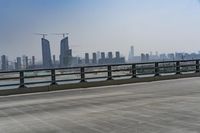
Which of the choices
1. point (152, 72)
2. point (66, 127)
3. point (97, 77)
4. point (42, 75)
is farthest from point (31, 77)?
point (66, 127)

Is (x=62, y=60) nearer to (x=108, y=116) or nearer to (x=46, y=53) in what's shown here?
(x=46, y=53)

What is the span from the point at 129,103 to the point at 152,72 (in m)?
13.3

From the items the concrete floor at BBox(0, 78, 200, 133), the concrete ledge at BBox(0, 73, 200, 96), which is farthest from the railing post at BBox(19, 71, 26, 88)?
the concrete floor at BBox(0, 78, 200, 133)

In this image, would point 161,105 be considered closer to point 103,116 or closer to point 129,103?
point 129,103

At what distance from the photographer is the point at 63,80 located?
23609 millimetres

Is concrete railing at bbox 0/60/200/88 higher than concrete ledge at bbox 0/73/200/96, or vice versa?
concrete railing at bbox 0/60/200/88

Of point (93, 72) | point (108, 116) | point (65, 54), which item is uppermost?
point (65, 54)

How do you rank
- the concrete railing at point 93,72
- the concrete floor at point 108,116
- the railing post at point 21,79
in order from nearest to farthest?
1. the concrete floor at point 108,116
2. the railing post at point 21,79
3. the concrete railing at point 93,72

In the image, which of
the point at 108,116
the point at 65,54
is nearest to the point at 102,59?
the point at 65,54

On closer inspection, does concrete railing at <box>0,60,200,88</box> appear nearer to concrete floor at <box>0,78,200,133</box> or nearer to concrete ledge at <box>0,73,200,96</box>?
concrete ledge at <box>0,73,200,96</box>

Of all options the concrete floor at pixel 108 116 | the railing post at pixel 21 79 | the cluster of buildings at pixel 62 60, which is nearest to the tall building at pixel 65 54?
the cluster of buildings at pixel 62 60

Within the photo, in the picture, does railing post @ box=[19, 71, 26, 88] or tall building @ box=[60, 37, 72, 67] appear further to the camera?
tall building @ box=[60, 37, 72, 67]

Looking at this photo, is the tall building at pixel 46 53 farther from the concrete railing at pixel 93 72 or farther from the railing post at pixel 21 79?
the railing post at pixel 21 79

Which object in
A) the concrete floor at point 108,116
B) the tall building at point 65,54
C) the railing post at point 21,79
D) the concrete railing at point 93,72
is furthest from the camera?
the tall building at point 65,54
